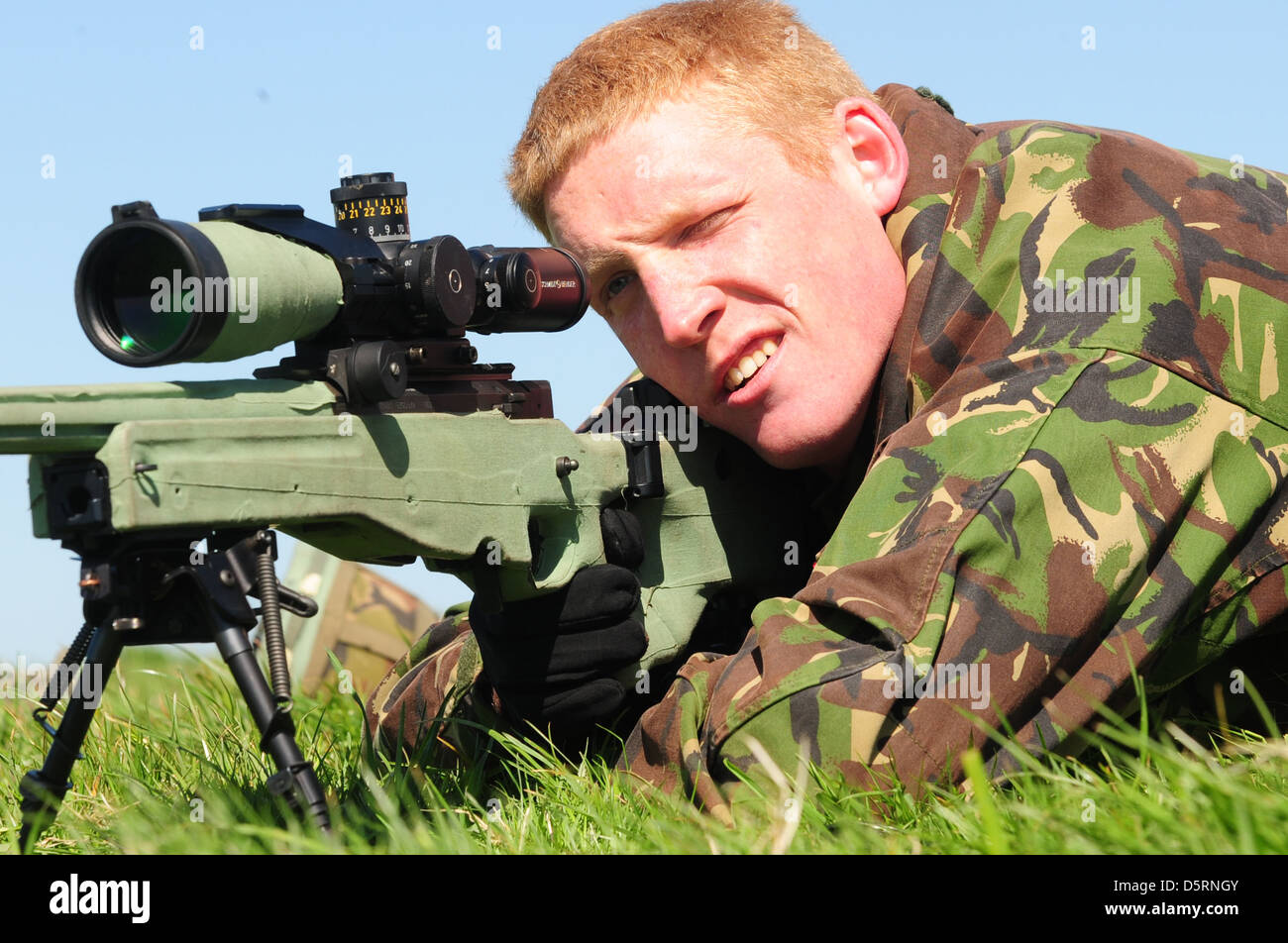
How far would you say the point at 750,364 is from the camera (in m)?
3.82

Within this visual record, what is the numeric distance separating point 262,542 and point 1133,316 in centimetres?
197

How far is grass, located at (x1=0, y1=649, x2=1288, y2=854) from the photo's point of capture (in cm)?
227

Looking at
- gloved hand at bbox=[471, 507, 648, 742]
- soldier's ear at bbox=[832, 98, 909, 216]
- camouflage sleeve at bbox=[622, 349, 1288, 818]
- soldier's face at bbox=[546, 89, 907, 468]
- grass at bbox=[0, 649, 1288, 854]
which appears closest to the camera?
grass at bbox=[0, 649, 1288, 854]

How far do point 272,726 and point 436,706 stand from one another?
1.65 m

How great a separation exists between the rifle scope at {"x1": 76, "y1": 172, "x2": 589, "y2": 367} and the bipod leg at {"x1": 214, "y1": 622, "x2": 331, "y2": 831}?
0.57 meters

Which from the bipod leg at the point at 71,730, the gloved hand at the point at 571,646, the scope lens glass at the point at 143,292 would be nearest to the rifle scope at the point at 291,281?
the scope lens glass at the point at 143,292

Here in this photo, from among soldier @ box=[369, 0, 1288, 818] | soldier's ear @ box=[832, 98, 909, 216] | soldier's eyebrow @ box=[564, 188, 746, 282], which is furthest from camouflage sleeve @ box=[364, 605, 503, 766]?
soldier's ear @ box=[832, 98, 909, 216]

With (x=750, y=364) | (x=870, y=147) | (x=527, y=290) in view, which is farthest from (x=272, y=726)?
(x=870, y=147)

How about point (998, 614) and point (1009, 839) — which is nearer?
point (1009, 839)

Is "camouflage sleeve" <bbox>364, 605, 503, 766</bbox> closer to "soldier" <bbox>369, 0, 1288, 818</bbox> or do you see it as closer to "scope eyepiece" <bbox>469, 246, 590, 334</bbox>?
"soldier" <bbox>369, 0, 1288, 818</bbox>

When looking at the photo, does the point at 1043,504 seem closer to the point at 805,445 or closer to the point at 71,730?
the point at 805,445

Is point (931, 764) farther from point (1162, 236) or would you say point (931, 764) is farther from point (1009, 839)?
point (1162, 236)

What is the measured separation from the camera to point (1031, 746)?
9.44 feet
